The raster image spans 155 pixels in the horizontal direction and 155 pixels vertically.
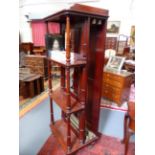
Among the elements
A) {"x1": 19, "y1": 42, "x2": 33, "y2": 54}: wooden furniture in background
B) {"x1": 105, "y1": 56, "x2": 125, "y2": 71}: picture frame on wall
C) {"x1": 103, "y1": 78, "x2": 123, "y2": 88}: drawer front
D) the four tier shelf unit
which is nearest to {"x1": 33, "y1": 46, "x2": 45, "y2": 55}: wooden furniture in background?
{"x1": 19, "y1": 42, "x2": 33, "y2": 54}: wooden furniture in background

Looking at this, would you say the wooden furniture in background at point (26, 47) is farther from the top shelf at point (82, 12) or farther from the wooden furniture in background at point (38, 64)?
the top shelf at point (82, 12)

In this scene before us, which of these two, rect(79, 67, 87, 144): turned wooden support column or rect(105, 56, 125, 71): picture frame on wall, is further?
rect(105, 56, 125, 71): picture frame on wall

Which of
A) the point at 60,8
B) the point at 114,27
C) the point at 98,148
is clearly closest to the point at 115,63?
the point at 114,27

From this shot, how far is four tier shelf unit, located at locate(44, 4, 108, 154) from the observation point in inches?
47.3

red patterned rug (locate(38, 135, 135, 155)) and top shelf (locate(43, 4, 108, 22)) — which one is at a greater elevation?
top shelf (locate(43, 4, 108, 22))

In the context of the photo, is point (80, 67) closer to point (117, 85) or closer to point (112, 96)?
point (117, 85)

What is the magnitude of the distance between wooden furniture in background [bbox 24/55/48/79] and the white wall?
54.1 inches

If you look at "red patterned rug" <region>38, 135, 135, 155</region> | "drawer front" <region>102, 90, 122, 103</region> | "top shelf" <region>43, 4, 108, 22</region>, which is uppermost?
"top shelf" <region>43, 4, 108, 22</region>

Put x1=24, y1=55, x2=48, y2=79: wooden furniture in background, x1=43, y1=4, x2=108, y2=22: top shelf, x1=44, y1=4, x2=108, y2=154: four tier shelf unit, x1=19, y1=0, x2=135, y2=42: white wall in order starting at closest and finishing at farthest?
x1=43, y1=4, x2=108, y2=22: top shelf
x1=44, y1=4, x2=108, y2=154: four tier shelf unit
x1=19, y1=0, x2=135, y2=42: white wall
x1=24, y1=55, x2=48, y2=79: wooden furniture in background


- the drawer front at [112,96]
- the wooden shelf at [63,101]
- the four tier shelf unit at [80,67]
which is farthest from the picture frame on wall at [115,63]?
the wooden shelf at [63,101]

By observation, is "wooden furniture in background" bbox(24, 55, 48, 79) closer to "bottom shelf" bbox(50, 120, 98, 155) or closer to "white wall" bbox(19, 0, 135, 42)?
"white wall" bbox(19, 0, 135, 42)
